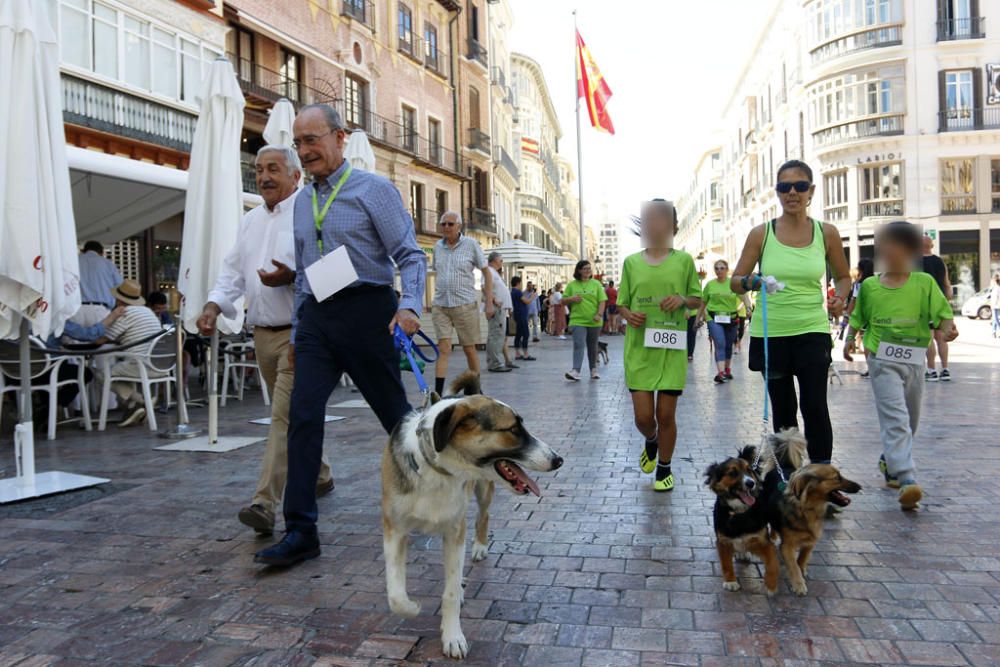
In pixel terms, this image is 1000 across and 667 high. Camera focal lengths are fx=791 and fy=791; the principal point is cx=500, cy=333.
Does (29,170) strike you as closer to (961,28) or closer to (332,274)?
(332,274)

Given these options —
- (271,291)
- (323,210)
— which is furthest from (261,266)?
(323,210)

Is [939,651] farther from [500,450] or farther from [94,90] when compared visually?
[94,90]

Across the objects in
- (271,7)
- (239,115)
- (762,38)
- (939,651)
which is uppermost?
(762,38)

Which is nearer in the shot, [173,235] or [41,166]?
[41,166]

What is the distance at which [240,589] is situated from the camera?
3.40m

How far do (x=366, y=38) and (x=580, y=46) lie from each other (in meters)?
8.71

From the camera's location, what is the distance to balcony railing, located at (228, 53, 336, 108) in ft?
77.0

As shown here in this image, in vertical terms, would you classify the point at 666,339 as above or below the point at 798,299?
below

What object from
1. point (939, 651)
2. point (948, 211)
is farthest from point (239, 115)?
point (948, 211)

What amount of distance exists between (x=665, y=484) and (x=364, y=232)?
101 inches

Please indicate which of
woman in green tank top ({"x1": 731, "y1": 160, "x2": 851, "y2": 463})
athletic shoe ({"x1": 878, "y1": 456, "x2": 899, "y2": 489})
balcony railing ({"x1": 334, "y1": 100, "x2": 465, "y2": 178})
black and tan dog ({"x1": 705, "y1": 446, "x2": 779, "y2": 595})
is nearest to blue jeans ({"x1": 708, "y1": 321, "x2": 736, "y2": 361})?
athletic shoe ({"x1": 878, "y1": 456, "x2": 899, "y2": 489})

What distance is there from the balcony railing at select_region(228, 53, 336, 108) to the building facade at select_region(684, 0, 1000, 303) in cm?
2549

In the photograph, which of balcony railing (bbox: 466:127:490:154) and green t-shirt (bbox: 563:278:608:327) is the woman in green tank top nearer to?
green t-shirt (bbox: 563:278:608:327)

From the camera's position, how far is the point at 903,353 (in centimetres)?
480
